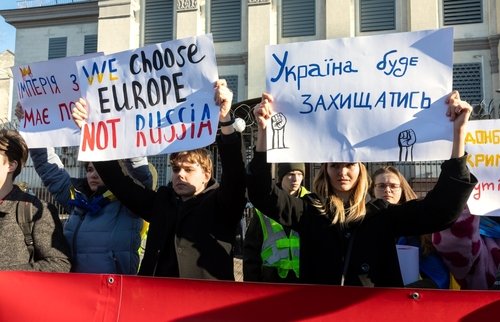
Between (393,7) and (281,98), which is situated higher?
(393,7)

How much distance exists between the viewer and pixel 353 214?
2617 millimetres

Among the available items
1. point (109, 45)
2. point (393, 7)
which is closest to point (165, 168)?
point (109, 45)

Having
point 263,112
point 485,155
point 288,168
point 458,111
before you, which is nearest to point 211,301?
point 263,112

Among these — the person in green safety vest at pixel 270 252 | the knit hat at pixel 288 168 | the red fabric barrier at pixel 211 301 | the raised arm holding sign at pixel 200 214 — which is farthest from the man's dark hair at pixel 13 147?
the knit hat at pixel 288 168

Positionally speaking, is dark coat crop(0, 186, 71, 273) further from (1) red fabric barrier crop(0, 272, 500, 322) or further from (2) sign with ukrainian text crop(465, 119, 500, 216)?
(2) sign with ukrainian text crop(465, 119, 500, 216)

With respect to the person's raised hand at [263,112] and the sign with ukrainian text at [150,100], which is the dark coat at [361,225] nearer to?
the person's raised hand at [263,112]

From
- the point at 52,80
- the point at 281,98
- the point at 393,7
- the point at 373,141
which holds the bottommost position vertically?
the point at 373,141

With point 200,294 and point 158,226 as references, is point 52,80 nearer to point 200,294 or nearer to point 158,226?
point 158,226

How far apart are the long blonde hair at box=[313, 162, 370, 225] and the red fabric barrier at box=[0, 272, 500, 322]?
17.2 inches

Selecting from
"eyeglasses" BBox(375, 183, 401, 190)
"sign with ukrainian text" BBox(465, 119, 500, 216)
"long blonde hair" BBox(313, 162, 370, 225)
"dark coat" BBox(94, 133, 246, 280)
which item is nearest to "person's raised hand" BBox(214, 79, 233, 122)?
"dark coat" BBox(94, 133, 246, 280)

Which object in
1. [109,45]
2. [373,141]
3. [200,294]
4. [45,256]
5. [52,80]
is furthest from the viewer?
[109,45]

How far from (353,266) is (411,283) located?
550 mm

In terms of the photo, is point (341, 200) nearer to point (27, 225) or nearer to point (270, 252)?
point (270, 252)

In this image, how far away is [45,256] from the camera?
2.84 metres
